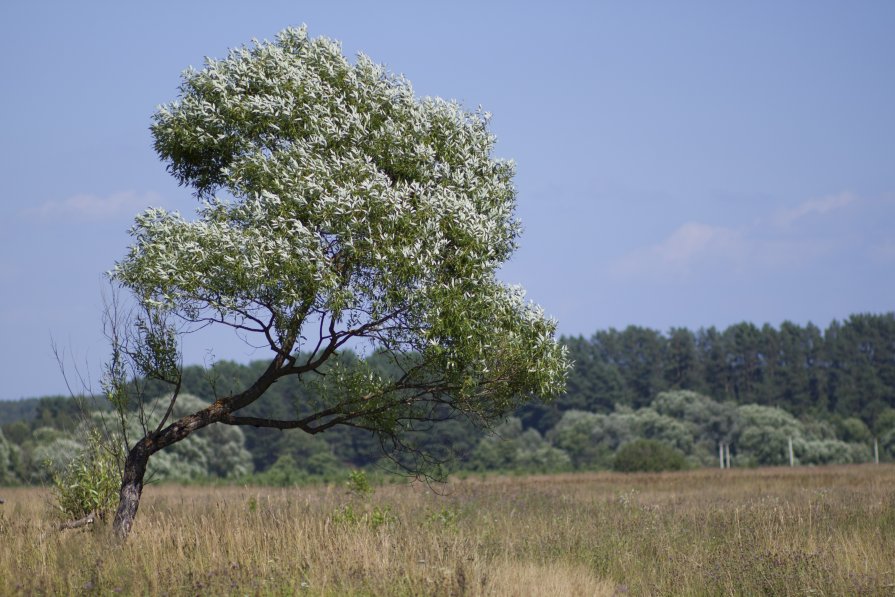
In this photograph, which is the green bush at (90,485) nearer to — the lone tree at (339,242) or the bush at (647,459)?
the lone tree at (339,242)

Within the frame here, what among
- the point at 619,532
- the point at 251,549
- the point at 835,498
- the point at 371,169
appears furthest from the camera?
the point at 835,498

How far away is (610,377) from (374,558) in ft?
389

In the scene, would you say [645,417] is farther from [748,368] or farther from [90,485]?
[90,485]

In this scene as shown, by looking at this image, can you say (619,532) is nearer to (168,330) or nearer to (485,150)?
(485,150)

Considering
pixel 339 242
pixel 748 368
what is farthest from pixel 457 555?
pixel 748 368

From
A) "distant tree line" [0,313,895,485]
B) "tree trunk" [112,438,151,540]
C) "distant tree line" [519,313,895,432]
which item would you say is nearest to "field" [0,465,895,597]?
"tree trunk" [112,438,151,540]

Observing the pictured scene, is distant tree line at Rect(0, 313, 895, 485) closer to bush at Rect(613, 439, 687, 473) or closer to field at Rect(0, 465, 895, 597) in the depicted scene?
bush at Rect(613, 439, 687, 473)

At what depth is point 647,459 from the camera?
55.1 meters

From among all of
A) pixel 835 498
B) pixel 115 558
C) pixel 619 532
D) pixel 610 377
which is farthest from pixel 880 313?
pixel 115 558

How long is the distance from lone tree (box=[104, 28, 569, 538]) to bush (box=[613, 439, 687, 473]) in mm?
38540

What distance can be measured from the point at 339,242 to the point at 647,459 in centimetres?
4315

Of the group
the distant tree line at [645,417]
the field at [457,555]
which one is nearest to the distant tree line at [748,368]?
the distant tree line at [645,417]

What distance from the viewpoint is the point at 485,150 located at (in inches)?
714

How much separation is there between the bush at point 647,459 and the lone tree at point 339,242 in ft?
126
